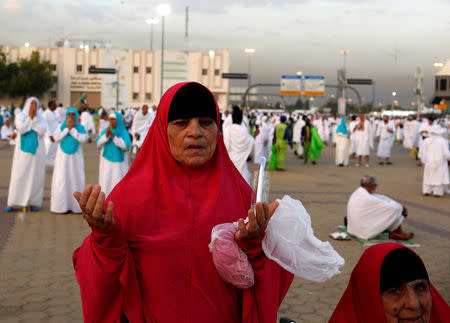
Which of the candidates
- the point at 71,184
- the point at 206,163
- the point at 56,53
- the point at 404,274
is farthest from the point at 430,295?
the point at 56,53

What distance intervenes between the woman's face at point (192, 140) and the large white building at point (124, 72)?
57.6 metres

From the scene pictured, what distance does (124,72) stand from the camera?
194 feet

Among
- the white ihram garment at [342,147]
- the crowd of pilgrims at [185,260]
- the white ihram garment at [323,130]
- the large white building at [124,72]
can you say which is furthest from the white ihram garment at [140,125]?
the large white building at [124,72]

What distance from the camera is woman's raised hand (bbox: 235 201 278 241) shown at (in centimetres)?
158

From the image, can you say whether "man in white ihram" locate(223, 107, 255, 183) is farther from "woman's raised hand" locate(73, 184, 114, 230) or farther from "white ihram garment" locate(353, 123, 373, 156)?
"white ihram garment" locate(353, 123, 373, 156)

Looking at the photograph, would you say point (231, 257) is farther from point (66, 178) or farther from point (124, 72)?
point (124, 72)

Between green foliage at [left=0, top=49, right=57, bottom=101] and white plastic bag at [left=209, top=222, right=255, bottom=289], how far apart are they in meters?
56.9

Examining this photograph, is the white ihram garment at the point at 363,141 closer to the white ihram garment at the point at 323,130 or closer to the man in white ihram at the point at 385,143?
the man in white ihram at the point at 385,143

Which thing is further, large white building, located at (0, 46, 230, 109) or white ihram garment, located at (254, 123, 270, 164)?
large white building, located at (0, 46, 230, 109)

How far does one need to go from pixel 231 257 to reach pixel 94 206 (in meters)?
0.44

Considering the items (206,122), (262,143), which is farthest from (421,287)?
(262,143)

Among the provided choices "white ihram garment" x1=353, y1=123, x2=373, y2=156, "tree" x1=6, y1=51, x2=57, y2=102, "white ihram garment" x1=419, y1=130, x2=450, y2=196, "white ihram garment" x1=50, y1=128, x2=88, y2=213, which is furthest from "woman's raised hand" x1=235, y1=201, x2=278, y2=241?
"tree" x1=6, y1=51, x2=57, y2=102

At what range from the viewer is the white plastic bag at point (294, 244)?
1625 millimetres

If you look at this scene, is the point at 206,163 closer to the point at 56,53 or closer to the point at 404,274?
the point at 404,274
